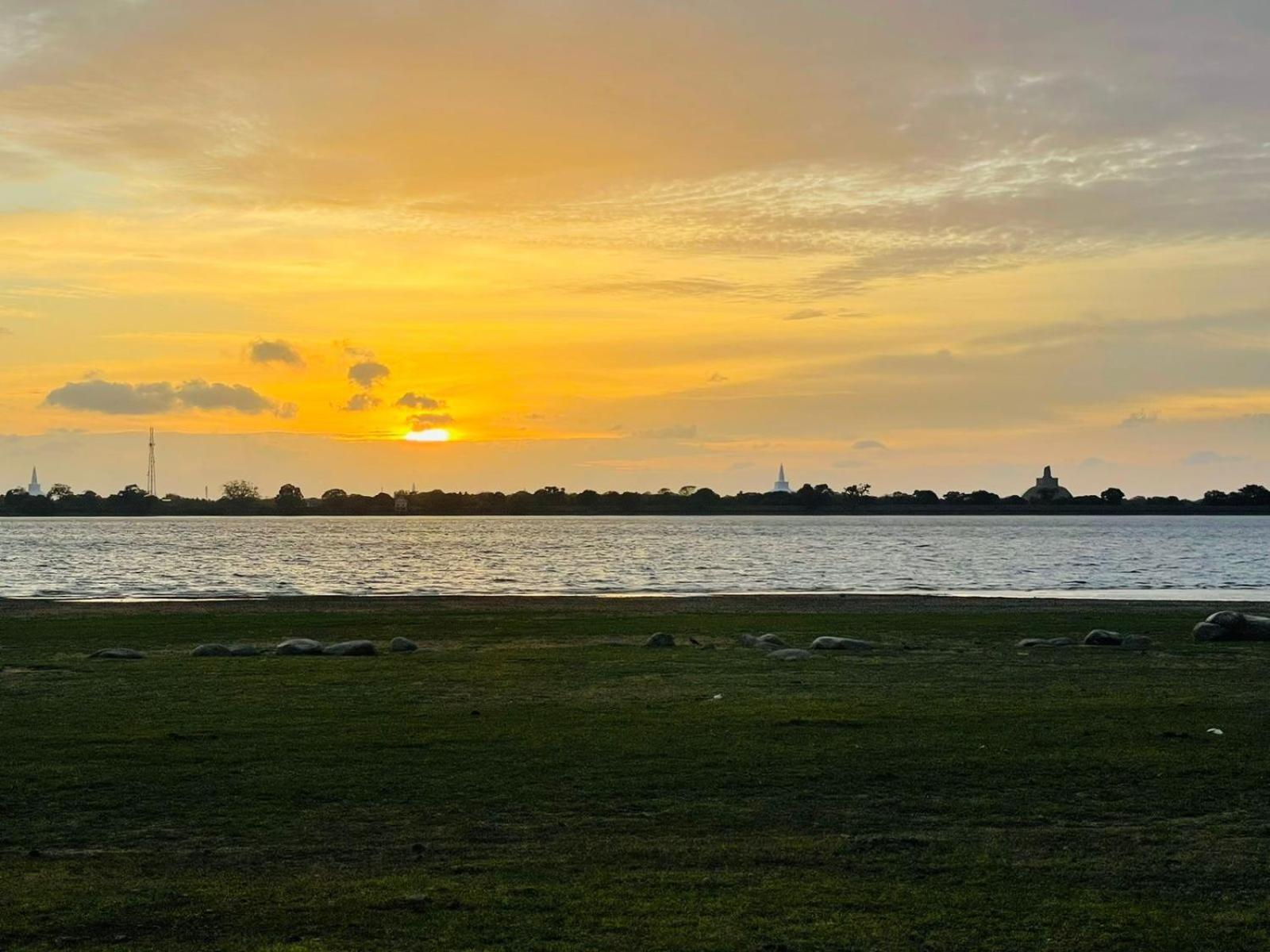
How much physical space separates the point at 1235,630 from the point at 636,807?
22.5 meters

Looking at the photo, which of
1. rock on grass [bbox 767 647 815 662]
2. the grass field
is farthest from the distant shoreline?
the grass field

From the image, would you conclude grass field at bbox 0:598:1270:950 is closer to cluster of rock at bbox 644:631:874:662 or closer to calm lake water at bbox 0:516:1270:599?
cluster of rock at bbox 644:631:874:662

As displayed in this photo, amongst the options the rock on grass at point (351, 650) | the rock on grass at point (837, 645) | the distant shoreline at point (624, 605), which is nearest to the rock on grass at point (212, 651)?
the rock on grass at point (351, 650)

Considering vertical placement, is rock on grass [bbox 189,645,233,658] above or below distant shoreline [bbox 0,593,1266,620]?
above

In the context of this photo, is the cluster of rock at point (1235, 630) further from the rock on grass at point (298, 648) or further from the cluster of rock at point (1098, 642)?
the rock on grass at point (298, 648)

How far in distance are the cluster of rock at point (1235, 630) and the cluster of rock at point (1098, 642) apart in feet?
4.96

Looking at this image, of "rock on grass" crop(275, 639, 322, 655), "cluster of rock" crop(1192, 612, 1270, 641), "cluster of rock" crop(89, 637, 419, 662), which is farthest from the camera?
"cluster of rock" crop(1192, 612, 1270, 641)

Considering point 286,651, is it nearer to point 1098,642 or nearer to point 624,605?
point 1098,642

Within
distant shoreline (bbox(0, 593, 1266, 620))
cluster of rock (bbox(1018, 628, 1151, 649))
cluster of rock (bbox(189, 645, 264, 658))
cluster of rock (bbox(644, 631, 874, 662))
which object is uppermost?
cluster of rock (bbox(189, 645, 264, 658))

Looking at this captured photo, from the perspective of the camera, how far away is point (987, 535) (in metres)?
179

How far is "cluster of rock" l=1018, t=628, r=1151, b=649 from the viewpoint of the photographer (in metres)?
28.9

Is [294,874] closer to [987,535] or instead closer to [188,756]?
[188,756]

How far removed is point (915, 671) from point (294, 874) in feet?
51.5

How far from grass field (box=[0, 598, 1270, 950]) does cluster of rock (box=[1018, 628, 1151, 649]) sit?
14.4 ft
